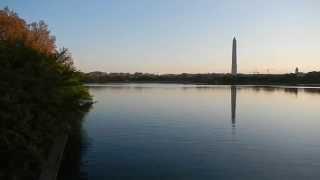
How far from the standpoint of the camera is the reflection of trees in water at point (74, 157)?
67.3 feet

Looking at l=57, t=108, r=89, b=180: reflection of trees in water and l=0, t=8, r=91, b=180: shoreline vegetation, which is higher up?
l=0, t=8, r=91, b=180: shoreline vegetation

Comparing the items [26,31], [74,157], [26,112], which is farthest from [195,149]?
[26,31]

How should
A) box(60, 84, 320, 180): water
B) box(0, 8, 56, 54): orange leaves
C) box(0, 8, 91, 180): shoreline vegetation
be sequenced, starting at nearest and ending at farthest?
box(0, 8, 91, 180): shoreline vegetation, box(60, 84, 320, 180): water, box(0, 8, 56, 54): orange leaves

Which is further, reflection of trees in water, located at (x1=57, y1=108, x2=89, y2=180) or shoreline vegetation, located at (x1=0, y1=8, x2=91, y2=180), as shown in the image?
reflection of trees in water, located at (x1=57, y1=108, x2=89, y2=180)

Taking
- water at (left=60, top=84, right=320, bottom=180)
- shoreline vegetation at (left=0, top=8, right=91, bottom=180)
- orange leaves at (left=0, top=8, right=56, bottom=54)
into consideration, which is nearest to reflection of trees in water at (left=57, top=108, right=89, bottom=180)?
water at (left=60, top=84, right=320, bottom=180)

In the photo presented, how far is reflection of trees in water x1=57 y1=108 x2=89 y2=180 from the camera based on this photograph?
2052 centimetres

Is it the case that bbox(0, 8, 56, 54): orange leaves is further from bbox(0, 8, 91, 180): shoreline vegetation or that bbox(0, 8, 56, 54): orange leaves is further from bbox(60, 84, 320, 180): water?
bbox(0, 8, 91, 180): shoreline vegetation

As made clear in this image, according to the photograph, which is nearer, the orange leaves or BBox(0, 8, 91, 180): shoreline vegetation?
BBox(0, 8, 91, 180): shoreline vegetation

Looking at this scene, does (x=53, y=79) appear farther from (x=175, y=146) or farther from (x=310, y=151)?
(x=310, y=151)

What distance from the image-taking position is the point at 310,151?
26125 mm

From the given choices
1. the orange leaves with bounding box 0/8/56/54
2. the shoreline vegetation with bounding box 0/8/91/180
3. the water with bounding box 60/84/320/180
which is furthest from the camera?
the orange leaves with bounding box 0/8/56/54

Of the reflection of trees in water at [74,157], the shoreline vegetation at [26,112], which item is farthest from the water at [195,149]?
the shoreline vegetation at [26,112]

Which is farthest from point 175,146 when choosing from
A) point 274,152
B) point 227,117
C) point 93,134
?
point 227,117

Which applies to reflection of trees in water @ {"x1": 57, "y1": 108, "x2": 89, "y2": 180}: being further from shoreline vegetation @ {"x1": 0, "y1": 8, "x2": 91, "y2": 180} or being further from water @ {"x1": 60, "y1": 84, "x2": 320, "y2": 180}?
shoreline vegetation @ {"x1": 0, "y1": 8, "x2": 91, "y2": 180}
